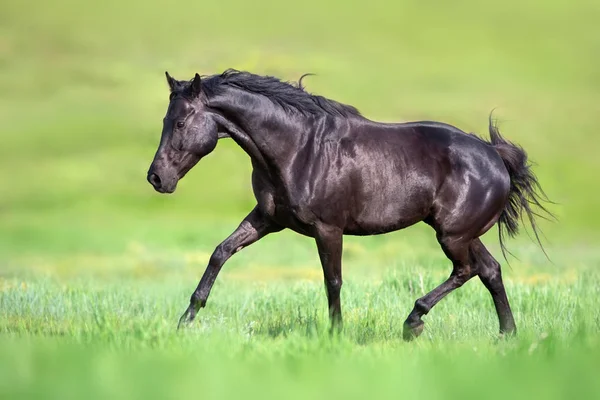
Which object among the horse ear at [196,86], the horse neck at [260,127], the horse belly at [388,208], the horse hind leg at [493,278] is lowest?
the horse hind leg at [493,278]

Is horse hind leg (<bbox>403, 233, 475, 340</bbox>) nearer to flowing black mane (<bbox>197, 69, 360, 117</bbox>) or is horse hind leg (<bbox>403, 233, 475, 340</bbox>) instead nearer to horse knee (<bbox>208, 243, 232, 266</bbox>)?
flowing black mane (<bbox>197, 69, 360, 117</bbox>)

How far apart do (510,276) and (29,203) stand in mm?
17729

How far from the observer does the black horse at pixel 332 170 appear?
7.23 metres

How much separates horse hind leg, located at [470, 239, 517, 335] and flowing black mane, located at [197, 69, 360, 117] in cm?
165

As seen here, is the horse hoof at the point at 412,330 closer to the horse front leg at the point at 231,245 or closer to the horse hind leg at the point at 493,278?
the horse hind leg at the point at 493,278

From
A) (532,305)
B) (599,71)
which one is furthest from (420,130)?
(599,71)

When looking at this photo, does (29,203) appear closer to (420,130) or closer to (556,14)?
(420,130)

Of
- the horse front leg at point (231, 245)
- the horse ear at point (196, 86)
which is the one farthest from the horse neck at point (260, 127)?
the horse front leg at point (231, 245)

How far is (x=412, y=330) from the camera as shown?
7406 mm

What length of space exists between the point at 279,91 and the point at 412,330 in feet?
7.01

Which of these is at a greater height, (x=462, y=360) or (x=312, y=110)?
(x=312, y=110)

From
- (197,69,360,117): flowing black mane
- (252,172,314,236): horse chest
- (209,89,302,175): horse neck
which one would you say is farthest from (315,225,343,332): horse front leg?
(197,69,360,117): flowing black mane

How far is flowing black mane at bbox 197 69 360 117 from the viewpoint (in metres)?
7.44

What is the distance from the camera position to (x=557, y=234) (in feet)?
81.7
